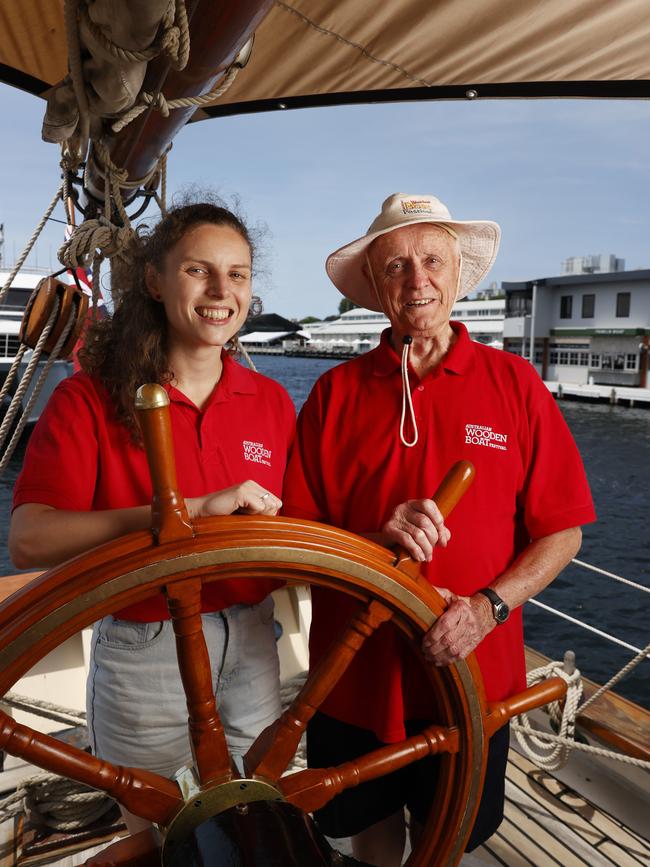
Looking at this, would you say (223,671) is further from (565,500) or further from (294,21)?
(294,21)

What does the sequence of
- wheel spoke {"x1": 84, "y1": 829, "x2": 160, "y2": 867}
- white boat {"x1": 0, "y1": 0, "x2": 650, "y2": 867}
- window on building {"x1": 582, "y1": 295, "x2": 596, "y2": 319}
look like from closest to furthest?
wheel spoke {"x1": 84, "y1": 829, "x2": 160, "y2": 867}, white boat {"x1": 0, "y1": 0, "x2": 650, "y2": 867}, window on building {"x1": 582, "y1": 295, "x2": 596, "y2": 319}

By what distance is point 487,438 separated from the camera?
1196mm

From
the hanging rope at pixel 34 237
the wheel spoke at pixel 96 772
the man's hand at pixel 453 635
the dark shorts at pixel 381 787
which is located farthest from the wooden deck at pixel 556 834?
the hanging rope at pixel 34 237

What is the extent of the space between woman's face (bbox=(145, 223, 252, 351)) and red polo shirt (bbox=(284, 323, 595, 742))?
0.28 m

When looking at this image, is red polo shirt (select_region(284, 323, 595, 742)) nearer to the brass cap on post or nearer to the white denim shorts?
the white denim shorts

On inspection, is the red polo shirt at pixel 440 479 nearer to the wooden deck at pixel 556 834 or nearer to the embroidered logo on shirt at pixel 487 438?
the embroidered logo on shirt at pixel 487 438

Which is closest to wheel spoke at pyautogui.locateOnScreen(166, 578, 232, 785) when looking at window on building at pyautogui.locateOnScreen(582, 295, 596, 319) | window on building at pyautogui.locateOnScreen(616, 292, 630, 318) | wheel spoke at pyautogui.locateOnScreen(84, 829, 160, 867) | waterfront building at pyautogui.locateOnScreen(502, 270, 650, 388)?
wheel spoke at pyautogui.locateOnScreen(84, 829, 160, 867)

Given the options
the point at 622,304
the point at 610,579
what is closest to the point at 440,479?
the point at 610,579

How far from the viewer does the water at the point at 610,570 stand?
6.59m

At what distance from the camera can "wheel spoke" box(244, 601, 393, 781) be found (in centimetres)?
92

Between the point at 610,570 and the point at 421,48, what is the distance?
8.35 metres

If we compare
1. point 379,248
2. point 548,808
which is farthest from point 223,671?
point 548,808

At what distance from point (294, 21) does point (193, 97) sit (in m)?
0.74

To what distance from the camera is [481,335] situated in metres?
42.5
